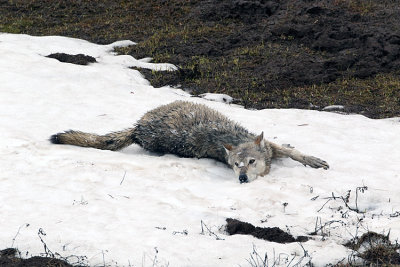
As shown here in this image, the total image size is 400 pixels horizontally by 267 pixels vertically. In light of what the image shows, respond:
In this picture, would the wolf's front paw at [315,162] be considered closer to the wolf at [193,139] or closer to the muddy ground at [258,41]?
the wolf at [193,139]

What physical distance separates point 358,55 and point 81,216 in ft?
35.3

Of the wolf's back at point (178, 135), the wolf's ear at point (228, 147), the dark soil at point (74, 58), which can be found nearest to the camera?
the wolf's ear at point (228, 147)

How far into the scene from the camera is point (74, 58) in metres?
16.4

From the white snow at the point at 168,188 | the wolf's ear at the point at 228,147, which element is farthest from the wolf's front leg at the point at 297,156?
the wolf's ear at the point at 228,147

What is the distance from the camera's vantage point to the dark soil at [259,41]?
47.2ft

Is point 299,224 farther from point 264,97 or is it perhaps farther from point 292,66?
point 292,66

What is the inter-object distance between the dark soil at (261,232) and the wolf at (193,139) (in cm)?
230

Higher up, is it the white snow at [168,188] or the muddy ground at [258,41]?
the muddy ground at [258,41]

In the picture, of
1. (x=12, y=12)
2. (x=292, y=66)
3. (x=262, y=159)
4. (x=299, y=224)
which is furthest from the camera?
(x=12, y=12)

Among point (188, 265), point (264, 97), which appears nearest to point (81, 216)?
point (188, 265)

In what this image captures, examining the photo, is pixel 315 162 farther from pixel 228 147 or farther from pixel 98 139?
pixel 98 139

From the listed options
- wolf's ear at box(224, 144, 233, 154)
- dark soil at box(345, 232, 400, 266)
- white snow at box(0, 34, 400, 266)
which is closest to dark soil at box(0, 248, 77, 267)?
white snow at box(0, 34, 400, 266)

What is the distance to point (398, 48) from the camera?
52.1ft

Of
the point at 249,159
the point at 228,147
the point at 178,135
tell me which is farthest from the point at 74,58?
the point at 249,159
